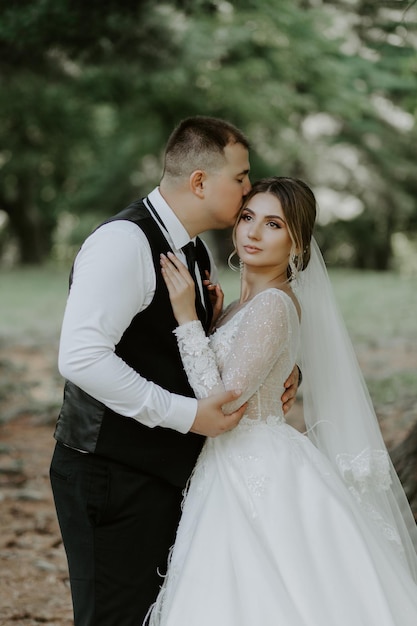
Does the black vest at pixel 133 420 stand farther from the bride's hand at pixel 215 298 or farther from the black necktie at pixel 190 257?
the bride's hand at pixel 215 298

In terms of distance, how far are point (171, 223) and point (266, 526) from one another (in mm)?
1084

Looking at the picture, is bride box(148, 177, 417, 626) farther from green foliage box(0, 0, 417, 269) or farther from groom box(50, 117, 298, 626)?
green foliage box(0, 0, 417, 269)

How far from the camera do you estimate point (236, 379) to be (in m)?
2.67

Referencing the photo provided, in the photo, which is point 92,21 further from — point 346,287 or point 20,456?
point 346,287

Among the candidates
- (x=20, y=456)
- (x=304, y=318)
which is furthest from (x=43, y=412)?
(x=304, y=318)

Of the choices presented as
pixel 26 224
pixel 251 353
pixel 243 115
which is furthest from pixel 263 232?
pixel 26 224

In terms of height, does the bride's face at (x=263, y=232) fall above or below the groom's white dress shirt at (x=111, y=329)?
above

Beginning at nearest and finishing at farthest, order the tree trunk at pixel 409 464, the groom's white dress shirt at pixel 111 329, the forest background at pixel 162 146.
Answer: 1. the groom's white dress shirt at pixel 111 329
2. the tree trunk at pixel 409 464
3. the forest background at pixel 162 146

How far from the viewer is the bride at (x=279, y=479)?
8.32ft

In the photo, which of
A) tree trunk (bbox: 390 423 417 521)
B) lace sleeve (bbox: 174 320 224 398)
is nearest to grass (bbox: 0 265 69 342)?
tree trunk (bbox: 390 423 417 521)

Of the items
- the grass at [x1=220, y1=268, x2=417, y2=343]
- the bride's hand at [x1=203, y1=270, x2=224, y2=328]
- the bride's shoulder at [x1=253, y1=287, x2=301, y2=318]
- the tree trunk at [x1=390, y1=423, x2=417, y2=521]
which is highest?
the bride's shoulder at [x1=253, y1=287, x2=301, y2=318]

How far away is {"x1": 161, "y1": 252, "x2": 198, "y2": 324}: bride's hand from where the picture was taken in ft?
8.58

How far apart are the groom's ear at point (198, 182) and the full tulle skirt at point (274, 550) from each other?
86 centimetres

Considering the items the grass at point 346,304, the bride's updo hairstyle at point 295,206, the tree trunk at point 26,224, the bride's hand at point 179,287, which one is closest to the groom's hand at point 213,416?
the bride's hand at point 179,287
